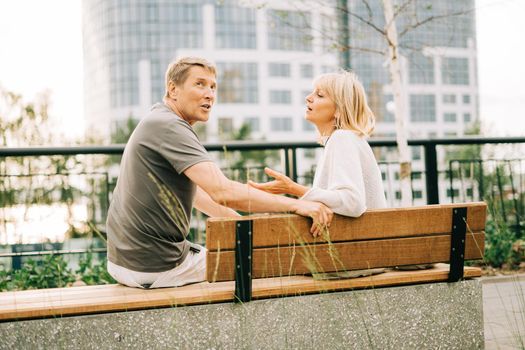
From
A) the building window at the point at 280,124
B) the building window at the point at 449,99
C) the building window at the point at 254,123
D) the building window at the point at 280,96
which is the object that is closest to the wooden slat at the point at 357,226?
the building window at the point at 254,123

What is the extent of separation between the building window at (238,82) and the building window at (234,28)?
9.58 ft

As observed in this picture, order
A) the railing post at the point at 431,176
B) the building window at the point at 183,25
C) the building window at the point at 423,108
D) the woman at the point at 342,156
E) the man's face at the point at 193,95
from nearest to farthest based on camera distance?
the woman at the point at 342,156 → the man's face at the point at 193,95 → the railing post at the point at 431,176 → the building window at the point at 183,25 → the building window at the point at 423,108

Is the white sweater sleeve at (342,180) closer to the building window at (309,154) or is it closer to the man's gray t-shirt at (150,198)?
the man's gray t-shirt at (150,198)

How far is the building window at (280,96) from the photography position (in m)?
91.8

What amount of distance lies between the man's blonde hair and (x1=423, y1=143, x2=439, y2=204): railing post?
381 centimetres

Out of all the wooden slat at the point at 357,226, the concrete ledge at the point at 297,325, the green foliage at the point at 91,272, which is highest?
the wooden slat at the point at 357,226

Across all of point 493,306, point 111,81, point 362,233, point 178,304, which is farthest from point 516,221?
point 111,81

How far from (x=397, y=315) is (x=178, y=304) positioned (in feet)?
3.62

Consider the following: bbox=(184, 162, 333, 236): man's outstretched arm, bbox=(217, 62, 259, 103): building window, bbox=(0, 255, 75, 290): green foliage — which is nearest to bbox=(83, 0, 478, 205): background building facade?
bbox=(217, 62, 259, 103): building window

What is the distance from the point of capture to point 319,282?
9.59 ft

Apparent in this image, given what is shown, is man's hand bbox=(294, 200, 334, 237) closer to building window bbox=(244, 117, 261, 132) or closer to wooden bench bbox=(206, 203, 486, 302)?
wooden bench bbox=(206, 203, 486, 302)

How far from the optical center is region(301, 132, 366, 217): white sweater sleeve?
2.82 meters

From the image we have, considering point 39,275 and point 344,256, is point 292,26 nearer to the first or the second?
point 39,275

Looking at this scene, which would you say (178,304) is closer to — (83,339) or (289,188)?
(83,339)
